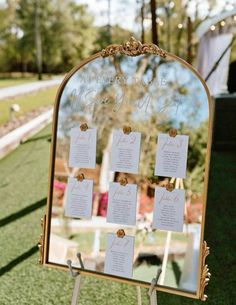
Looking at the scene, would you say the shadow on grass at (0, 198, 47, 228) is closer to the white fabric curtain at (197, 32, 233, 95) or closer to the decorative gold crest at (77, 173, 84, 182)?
the decorative gold crest at (77, 173, 84, 182)

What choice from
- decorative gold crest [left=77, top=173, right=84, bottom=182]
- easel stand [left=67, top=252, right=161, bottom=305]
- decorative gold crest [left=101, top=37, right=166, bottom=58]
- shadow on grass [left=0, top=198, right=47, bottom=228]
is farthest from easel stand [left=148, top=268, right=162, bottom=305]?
shadow on grass [left=0, top=198, right=47, bottom=228]

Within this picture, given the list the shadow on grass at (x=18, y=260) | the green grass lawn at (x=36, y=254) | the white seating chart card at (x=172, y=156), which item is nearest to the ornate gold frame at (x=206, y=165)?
the white seating chart card at (x=172, y=156)

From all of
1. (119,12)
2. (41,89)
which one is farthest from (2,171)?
(119,12)

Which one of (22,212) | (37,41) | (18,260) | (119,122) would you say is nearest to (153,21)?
(22,212)

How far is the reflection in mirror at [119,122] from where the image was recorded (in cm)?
211

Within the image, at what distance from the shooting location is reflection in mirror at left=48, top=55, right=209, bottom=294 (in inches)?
83.0

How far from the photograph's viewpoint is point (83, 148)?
2.10 meters

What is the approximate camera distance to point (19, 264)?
146 inches

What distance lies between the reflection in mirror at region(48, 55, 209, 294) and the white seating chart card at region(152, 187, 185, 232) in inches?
4.1

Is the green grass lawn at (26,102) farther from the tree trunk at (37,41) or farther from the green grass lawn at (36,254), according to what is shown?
the tree trunk at (37,41)

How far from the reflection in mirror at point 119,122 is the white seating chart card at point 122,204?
171 millimetres

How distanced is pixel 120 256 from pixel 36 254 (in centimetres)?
205

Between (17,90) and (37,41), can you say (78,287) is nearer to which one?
(17,90)

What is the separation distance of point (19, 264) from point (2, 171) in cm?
326
